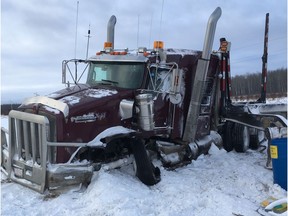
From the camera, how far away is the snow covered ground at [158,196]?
17.1 feet

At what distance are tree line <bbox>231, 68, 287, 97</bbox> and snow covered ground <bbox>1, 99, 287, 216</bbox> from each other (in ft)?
229

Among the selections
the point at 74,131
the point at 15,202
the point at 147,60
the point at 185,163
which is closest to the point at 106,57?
the point at 147,60

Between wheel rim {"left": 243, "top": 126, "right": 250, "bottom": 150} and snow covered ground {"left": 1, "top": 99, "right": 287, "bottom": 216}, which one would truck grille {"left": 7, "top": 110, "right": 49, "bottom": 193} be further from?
wheel rim {"left": 243, "top": 126, "right": 250, "bottom": 150}

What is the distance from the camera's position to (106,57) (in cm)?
750

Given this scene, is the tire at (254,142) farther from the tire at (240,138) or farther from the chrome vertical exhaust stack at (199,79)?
the chrome vertical exhaust stack at (199,79)

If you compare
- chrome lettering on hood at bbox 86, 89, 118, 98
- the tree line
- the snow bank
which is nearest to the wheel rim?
the snow bank

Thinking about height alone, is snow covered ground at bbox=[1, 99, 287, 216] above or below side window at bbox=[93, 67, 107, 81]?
below

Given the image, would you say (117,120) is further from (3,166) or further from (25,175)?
(3,166)

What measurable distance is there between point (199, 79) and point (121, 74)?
1632mm

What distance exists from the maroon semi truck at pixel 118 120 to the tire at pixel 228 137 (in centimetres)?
77

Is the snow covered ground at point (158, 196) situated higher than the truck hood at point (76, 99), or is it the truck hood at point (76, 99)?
the truck hood at point (76, 99)

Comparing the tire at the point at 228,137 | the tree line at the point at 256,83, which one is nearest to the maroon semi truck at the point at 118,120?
the tire at the point at 228,137

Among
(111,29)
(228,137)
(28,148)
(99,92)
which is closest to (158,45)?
(99,92)

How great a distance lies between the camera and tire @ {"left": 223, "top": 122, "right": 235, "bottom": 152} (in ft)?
31.3
